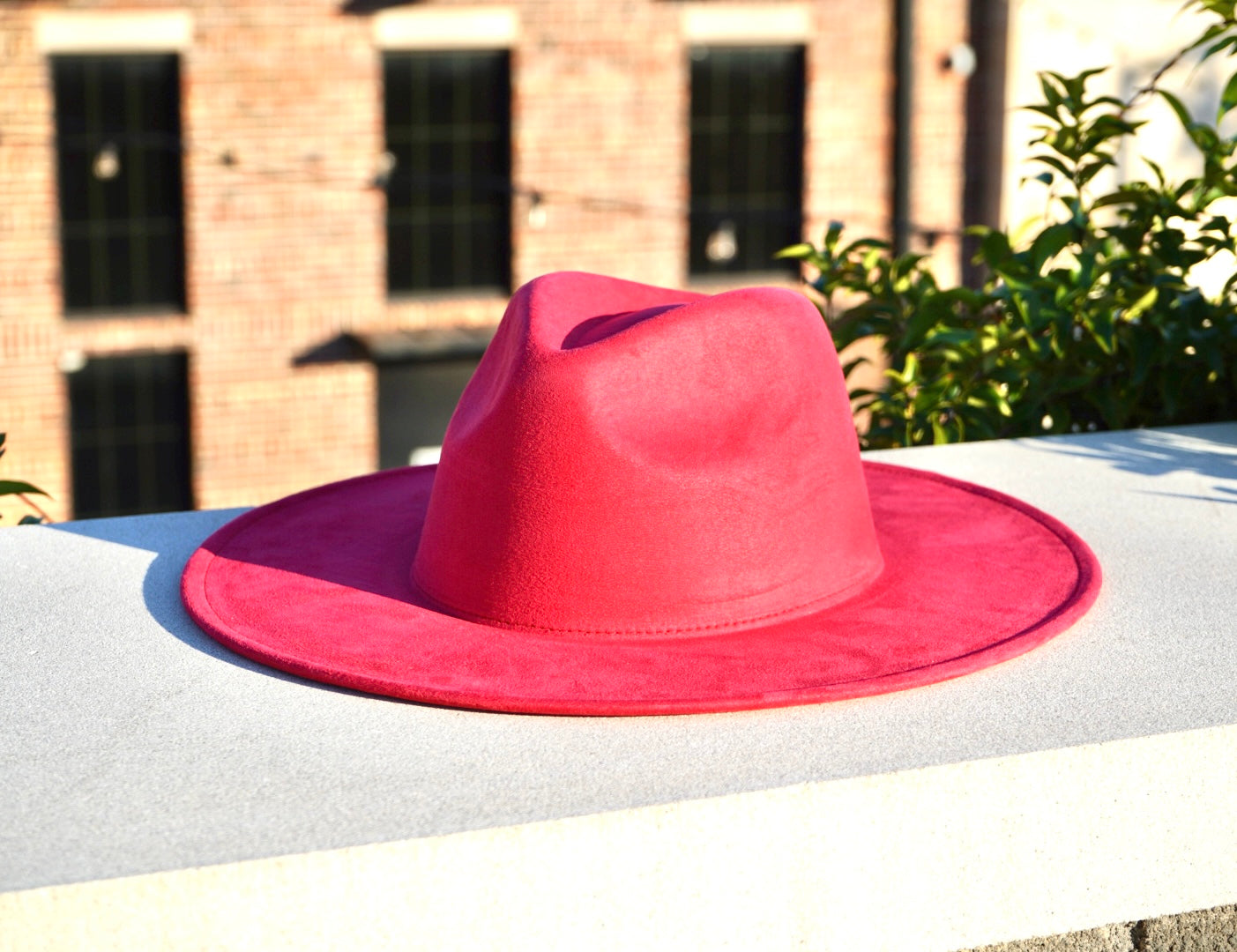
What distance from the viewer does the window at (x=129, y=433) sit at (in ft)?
42.2

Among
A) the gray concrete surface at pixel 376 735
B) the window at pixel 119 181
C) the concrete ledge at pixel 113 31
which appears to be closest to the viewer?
the gray concrete surface at pixel 376 735

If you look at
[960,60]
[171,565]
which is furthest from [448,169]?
[171,565]

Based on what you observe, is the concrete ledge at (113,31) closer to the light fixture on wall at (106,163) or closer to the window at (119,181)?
the window at (119,181)

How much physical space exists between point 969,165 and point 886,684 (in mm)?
12119

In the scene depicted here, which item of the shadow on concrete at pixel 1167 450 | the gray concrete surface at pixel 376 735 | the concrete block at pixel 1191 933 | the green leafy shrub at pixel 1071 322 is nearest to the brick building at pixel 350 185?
the green leafy shrub at pixel 1071 322

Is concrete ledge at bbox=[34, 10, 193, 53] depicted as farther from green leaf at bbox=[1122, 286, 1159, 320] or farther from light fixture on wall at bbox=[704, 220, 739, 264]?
green leaf at bbox=[1122, 286, 1159, 320]

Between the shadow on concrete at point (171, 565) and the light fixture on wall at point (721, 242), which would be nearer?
the shadow on concrete at point (171, 565)

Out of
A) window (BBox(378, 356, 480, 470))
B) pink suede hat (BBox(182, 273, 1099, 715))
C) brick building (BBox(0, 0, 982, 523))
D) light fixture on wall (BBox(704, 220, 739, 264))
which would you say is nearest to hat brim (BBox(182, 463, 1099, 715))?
pink suede hat (BBox(182, 273, 1099, 715))

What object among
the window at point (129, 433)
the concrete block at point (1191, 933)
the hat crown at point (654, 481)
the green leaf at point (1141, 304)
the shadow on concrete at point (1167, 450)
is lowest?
the window at point (129, 433)

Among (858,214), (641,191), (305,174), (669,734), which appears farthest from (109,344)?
(669,734)

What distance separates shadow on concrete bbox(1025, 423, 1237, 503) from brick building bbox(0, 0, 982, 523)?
9.04m

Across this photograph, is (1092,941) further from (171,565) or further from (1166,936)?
(171,565)

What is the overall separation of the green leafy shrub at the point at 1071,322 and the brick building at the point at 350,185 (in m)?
8.48

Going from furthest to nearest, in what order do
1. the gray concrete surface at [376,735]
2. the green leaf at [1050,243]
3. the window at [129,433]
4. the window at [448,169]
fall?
the window at [448,169]
the window at [129,433]
the green leaf at [1050,243]
the gray concrete surface at [376,735]
